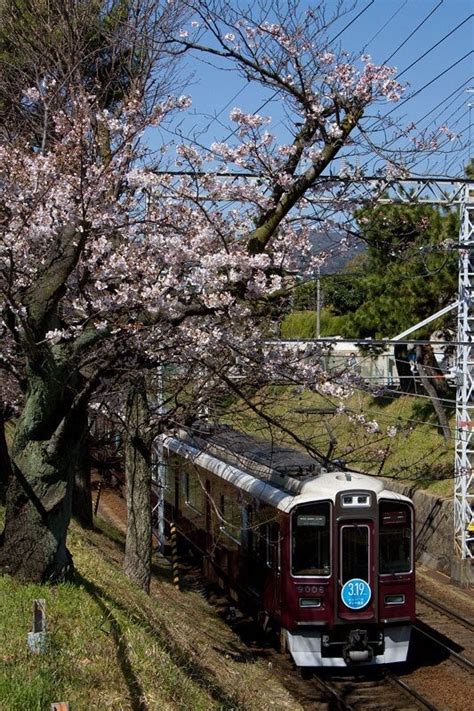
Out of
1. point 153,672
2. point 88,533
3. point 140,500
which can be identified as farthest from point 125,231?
point 88,533

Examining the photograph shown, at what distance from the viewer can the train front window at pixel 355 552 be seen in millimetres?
11773

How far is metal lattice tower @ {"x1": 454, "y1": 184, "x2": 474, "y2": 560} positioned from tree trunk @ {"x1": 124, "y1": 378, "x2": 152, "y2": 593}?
22.0ft

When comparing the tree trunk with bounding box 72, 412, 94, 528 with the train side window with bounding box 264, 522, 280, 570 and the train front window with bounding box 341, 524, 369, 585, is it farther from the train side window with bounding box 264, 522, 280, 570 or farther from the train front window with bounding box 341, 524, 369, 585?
the train front window with bounding box 341, 524, 369, 585

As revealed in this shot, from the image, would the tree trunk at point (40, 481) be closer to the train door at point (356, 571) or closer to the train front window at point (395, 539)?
the train door at point (356, 571)

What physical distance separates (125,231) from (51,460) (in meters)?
2.52

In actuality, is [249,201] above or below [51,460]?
above

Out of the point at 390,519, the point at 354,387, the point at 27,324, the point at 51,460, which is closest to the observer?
the point at 27,324

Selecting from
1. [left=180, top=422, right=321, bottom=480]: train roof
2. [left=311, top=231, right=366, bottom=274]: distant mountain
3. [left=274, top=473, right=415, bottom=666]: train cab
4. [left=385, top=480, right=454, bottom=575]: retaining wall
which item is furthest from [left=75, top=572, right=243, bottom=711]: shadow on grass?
[left=385, top=480, right=454, bottom=575]: retaining wall

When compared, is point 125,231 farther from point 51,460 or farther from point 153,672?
point 153,672

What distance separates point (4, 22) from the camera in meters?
12.5

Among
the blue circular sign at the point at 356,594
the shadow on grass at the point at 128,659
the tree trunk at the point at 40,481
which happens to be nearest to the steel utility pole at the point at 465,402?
the blue circular sign at the point at 356,594

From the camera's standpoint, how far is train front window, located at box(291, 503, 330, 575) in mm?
11766

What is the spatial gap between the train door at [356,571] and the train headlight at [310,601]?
0.86 feet

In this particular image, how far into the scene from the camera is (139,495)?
42.6 feet
